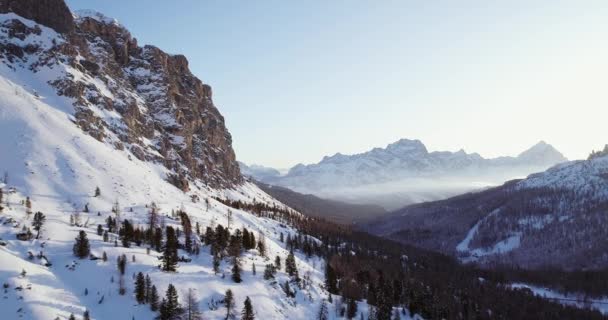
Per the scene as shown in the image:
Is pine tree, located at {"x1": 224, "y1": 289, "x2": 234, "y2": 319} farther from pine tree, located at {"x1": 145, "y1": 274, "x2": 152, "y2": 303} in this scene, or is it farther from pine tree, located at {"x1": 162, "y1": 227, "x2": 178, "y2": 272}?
pine tree, located at {"x1": 145, "y1": 274, "x2": 152, "y2": 303}

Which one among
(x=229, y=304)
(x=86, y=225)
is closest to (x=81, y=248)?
(x=86, y=225)

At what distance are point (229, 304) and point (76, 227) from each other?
49.2 m

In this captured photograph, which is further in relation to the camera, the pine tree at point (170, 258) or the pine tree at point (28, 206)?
the pine tree at point (28, 206)

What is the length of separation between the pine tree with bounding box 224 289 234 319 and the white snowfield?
1428mm

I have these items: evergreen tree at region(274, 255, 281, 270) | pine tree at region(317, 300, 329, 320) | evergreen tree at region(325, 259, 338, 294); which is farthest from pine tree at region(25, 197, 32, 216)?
evergreen tree at region(325, 259, 338, 294)

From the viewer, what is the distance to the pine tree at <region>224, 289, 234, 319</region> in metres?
102

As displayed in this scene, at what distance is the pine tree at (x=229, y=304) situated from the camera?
101506 mm

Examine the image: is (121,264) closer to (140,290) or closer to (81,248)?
(81,248)

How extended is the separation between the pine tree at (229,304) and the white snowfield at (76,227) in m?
1.43

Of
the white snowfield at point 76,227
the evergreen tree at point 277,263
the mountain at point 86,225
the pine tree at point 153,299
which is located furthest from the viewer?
the evergreen tree at point 277,263

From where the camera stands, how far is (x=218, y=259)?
127m

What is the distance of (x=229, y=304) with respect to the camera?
339 feet

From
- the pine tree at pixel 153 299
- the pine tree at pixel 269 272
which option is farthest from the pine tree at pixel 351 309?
the pine tree at pixel 153 299

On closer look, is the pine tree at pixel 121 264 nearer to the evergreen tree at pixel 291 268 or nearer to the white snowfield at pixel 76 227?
the white snowfield at pixel 76 227
